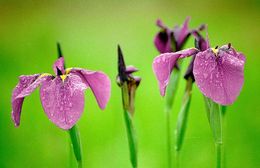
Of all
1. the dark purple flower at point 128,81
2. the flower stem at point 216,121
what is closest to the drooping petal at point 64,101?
the dark purple flower at point 128,81

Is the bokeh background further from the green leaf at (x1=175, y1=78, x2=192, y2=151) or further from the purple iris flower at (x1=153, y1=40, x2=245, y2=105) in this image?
the purple iris flower at (x1=153, y1=40, x2=245, y2=105)

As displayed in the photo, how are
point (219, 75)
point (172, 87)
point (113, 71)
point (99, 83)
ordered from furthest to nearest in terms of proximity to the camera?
point (113, 71) → point (172, 87) → point (99, 83) → point (219, 75)

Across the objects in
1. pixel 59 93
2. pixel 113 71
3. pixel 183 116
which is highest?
pixel 59 93

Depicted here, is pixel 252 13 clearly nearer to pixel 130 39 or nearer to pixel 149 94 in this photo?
pixel 130 39

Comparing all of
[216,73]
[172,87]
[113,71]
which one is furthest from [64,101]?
[113,71]

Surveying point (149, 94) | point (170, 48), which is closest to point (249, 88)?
point (149, 94)

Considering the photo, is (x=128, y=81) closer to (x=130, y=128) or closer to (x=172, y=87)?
(x=130, y=128)

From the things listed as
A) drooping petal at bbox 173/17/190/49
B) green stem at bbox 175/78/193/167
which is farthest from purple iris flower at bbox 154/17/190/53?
green stem at bbox 175/78/193/167

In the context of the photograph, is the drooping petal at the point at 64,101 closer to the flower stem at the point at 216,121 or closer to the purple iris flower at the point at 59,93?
the purple iris flower at the point at 59,93
